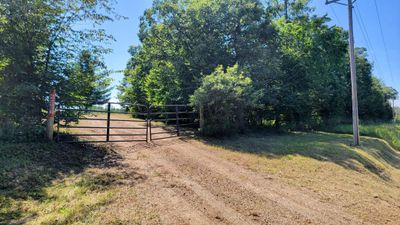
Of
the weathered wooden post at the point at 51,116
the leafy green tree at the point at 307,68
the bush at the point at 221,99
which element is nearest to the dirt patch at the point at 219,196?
the weathered wooden post at the point at 51,116

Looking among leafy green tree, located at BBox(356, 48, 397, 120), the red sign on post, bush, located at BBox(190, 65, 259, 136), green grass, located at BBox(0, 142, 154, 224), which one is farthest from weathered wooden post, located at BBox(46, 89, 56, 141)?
leafy green tree, located at BBox(356, 48, 397, 120)

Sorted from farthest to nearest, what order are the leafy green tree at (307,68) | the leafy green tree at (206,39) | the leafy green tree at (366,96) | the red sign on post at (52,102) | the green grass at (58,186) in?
the leafy green tree at (366,96)
the leafy green tree at (307,68)
the leafy green tree at (206,39)
the red sign on post at (52,102)
the green grass at (58,186)

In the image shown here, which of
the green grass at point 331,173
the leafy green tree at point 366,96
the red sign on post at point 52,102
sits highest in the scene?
the leafy green tree at point 366,96

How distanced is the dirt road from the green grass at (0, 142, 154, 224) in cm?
47

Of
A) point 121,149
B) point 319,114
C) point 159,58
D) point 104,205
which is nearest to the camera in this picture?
point 104,205

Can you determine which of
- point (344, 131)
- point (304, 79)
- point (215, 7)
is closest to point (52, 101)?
point (215, 7)

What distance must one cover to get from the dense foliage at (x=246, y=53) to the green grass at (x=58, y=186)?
6830 millimetres

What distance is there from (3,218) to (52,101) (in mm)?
3890

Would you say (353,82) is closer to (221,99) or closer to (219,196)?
(221,99)

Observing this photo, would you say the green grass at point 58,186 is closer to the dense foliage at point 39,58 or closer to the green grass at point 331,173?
the dense foliage at point 39,58

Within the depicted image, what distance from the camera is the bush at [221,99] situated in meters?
9.23

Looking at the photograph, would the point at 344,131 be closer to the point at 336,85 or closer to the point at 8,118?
the point at 336,85

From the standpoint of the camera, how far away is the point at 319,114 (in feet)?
63.2

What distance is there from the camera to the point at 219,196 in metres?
4.02
